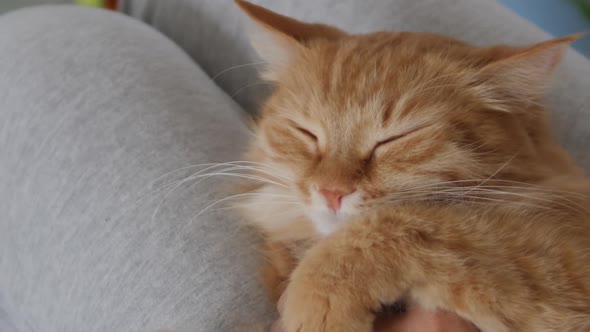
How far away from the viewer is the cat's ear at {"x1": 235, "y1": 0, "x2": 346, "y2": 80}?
42.4 inches

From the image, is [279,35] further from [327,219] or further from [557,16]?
[557,16]

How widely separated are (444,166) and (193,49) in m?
1.40

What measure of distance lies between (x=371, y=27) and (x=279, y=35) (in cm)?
63

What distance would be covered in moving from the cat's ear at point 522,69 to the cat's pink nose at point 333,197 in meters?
0.34

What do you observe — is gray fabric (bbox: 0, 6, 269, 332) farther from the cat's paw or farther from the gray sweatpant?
the cat's paw

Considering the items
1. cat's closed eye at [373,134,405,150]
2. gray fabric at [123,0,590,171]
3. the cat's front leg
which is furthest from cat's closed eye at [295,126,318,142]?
gray fabric at [123,0,590,171]

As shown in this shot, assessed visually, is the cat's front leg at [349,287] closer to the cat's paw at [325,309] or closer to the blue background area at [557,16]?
the cat's paw at [325,309]

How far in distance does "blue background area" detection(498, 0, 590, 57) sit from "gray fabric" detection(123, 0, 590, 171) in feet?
1.70

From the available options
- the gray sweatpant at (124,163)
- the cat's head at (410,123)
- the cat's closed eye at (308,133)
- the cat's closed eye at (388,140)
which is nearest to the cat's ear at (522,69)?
the cat's head at (410,123)

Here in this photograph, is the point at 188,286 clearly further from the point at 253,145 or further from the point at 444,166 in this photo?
the point at 444,166

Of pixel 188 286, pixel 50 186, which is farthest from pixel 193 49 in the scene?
pixel 188 286

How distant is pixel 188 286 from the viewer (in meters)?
1.04

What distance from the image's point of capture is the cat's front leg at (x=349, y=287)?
0.77m

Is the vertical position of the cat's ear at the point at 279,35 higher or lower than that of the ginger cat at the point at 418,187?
higher
